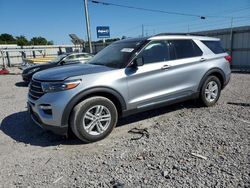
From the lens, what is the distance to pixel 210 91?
5641 millimetres

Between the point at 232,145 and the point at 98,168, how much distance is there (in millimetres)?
2096

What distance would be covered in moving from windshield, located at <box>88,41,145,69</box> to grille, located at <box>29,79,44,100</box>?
4.26ft

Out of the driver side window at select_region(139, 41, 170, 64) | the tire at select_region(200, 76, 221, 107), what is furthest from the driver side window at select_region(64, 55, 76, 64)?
the tire at select_region(200, 76, 221, 107)

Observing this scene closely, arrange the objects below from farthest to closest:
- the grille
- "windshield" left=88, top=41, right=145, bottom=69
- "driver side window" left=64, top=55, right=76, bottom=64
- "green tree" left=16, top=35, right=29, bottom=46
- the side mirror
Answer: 1. "green tree" left=16, top=35, right=29, bottom=46
2. "driver side window" left=64, top=55, right=76, bottom=64
3. "windshield" left=88, top=41, right=145, bottom=69
4. the side mirror
5. the grille

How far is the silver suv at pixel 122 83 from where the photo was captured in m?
3.79

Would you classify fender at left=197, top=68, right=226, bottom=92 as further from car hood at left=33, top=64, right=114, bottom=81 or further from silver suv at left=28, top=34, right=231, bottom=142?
car hood at left=33, top=64, right=114, bottom=81

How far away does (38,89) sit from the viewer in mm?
4000

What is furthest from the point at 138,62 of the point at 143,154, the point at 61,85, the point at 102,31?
the point at 102,31

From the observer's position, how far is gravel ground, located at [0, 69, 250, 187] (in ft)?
9.46

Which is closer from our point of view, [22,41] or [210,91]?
[210,91]

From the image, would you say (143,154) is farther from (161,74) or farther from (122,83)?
(161,74)

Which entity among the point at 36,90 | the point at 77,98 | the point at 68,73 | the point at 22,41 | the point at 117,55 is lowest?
the point at 77,98

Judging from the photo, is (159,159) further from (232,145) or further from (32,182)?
(32,182)

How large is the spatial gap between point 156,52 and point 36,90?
7.84ft
